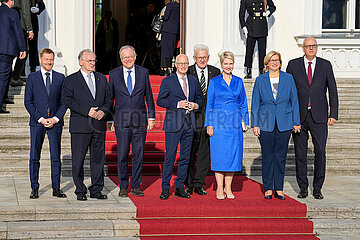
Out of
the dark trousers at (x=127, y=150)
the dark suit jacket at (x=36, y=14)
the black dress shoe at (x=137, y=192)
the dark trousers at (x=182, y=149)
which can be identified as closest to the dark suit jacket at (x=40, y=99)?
the dark trousers at (x=127, y=150)

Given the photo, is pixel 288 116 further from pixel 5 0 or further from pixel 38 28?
pixel 38 28

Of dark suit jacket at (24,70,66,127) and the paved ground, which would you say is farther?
dark suit jacket at (24,70,66,127)

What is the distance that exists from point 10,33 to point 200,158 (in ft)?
12.7

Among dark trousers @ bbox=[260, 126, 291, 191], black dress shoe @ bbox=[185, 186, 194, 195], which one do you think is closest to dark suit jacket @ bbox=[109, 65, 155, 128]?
black dress shoe @ bbox=[185, 186, 194, 195]

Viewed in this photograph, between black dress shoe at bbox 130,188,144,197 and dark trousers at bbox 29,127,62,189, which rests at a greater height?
dark trousers at bbox 29,127,62,189

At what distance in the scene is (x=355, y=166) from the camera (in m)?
9.53

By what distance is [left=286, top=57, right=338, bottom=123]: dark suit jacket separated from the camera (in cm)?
766

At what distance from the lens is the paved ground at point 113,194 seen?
6996 mm

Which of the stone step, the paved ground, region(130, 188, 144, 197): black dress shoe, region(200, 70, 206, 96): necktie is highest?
region(200, 70, 206, 96): necktie

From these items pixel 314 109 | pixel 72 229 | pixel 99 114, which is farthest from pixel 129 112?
pixel 314 109

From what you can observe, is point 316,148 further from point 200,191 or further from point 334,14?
point 334,14

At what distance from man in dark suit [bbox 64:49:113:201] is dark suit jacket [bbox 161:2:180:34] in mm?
5741

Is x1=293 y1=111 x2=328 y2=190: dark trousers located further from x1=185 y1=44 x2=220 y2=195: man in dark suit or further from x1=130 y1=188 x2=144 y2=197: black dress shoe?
x1=130 y1=188 x2=144 y2=197: black dress shoe

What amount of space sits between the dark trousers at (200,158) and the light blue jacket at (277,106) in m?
0.71
